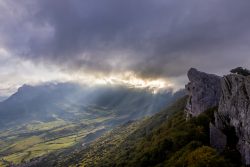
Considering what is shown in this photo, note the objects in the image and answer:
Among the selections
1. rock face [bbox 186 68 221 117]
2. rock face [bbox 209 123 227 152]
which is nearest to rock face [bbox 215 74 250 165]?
rock face [bbox 209 123 227 152]

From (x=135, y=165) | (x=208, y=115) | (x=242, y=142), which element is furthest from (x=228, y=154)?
(x=135, y=165)

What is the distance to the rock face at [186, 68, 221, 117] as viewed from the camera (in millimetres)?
125875

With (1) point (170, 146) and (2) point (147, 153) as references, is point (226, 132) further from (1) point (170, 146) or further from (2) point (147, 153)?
(2) point (147, 153)

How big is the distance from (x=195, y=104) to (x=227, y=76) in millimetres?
44394

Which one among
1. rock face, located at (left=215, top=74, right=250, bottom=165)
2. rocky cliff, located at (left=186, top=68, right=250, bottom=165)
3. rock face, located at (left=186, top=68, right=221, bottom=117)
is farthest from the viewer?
rock face, located at (left=186, top=68, right=221, bottom=117)

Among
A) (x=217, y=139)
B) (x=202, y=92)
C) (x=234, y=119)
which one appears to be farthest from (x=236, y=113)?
(x=202, y=92)

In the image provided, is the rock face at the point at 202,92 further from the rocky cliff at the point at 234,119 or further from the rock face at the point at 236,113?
the rocky cliff at the point at 234,119

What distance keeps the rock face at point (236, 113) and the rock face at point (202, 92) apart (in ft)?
100

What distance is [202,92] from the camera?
5212 inches

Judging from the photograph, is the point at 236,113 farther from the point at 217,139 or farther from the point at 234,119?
the point at 217,139

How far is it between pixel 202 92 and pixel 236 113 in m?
48.6

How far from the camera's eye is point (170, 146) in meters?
102

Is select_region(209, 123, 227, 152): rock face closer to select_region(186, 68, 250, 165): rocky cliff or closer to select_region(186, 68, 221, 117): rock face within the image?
select_region(186, 68, 250, 165): rocky cliff

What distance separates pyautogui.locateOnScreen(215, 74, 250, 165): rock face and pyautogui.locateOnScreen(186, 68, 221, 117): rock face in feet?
100
